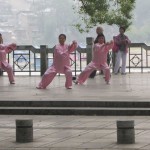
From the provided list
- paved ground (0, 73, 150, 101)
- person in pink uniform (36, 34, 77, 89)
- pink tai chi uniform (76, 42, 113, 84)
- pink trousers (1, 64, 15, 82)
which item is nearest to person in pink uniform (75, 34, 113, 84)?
pink tai chi uniform (76, 42, 113, 84)

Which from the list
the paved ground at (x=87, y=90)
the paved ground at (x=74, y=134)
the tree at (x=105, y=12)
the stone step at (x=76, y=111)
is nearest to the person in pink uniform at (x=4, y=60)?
the paved ground at (x=87, y=90)

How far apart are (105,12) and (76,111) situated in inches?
468

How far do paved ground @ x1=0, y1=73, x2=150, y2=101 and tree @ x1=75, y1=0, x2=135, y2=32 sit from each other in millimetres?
4498

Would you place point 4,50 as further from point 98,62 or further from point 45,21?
point 45,21

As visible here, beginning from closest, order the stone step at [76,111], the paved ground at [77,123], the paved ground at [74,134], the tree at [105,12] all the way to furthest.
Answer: the paved ground at [74,134], the paved ground at [77,123], the stone step at [76,111], the tree at [105,12]

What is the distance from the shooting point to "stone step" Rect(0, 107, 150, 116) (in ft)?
45.5

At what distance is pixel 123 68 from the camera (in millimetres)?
23219

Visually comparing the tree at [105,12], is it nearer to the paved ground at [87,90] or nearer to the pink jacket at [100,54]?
the paved ground at [87,90]

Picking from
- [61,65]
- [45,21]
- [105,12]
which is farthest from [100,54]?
[45,21]

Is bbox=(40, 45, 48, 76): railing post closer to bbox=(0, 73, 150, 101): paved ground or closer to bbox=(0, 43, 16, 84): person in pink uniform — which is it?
bbox=(0, 73, 150, 101): paved ground

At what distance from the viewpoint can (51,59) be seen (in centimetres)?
2389

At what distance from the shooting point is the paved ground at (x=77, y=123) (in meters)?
10.4

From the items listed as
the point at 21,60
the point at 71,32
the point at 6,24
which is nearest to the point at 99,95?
the point at 21,60

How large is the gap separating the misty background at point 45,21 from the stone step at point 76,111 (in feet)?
72.9
